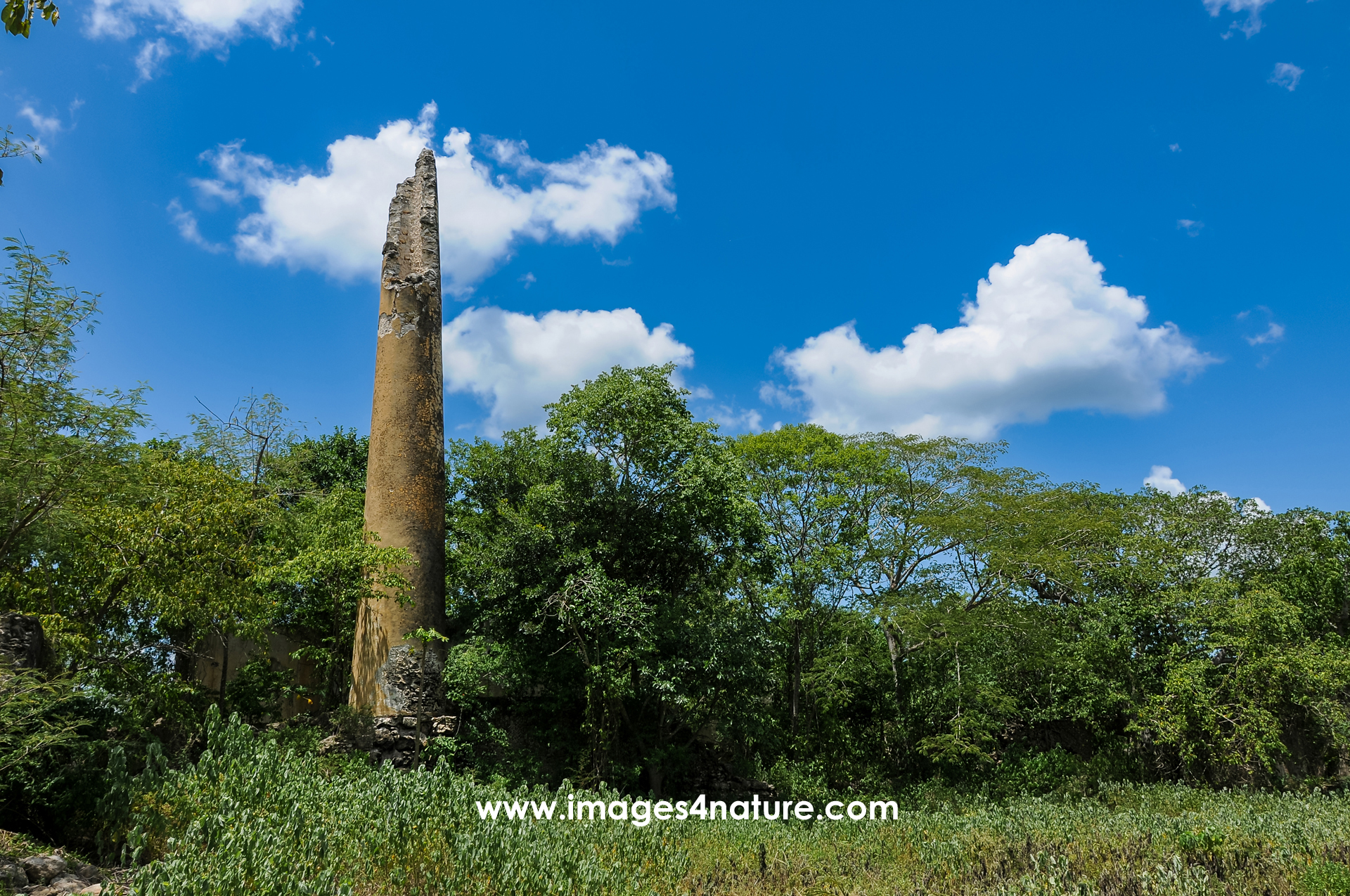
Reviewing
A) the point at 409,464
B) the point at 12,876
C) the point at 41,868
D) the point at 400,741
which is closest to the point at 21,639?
→ the point at 41,868

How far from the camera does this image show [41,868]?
6.10 meters

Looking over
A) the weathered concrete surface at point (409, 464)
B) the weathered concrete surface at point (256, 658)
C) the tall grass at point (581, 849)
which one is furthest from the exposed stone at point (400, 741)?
the tall grass at point (581, 849)

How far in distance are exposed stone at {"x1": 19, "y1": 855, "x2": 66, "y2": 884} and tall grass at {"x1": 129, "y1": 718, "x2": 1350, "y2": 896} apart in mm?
550

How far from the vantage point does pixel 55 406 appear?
374 inches

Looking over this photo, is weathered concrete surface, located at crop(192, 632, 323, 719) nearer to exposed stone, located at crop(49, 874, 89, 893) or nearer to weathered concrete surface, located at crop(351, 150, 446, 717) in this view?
weathered concrete surface, located at crop(351, 150, 446, 717)

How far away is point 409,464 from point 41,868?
8.61 m

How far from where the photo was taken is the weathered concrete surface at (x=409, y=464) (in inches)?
525

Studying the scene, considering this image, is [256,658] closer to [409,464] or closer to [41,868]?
[409,464]

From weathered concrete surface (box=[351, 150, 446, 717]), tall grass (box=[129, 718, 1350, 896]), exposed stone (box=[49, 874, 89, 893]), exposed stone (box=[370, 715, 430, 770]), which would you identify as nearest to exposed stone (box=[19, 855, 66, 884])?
exposed stone (box=[49, 874, 89, 893])

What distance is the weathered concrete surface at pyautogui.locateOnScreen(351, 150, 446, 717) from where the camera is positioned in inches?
525

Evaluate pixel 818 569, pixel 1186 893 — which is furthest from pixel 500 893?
pixel 818 569

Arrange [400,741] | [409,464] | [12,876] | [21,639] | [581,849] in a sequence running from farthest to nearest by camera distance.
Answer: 1. [409,464]
2. [400,741]
3. [21,639]
4. [581,849]
5. [12,876]

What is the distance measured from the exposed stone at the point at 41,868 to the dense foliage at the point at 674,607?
0.60m

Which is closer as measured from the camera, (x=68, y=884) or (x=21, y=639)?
(x=68, y=884)
